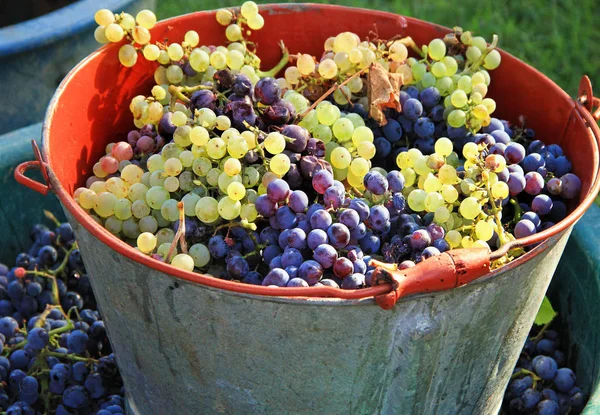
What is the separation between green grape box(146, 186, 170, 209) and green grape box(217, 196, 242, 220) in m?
0.13

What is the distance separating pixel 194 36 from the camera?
5.39 feet

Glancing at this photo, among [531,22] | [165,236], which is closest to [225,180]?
[165,236]

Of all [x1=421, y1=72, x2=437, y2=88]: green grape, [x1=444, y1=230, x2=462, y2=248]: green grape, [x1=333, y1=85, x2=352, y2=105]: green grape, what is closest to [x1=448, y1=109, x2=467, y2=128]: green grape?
[x1=421, y1=72, x2=437, y2=88]: green grape

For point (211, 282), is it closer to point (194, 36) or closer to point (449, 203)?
point (449, 203)

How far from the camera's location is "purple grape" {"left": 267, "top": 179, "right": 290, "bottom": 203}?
4.09 ft

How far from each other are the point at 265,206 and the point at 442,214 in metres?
0.32

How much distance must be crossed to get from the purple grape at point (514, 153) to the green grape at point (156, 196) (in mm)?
691

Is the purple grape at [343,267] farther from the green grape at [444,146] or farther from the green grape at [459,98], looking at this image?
the green grape at [459,98]

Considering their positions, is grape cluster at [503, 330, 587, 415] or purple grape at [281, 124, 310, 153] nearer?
purple grape at [281, 124, 310, 153]

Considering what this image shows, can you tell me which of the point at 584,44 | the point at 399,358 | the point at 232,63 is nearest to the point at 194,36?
the point at 232,63

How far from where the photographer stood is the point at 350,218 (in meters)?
1.22

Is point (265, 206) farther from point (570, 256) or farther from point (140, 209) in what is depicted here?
point (570, 256)

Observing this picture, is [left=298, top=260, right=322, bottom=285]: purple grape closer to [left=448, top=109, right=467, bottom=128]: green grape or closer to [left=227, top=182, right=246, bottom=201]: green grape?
[left=227, top=182, right=246, bottom=201]: green grape

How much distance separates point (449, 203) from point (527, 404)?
714mm
